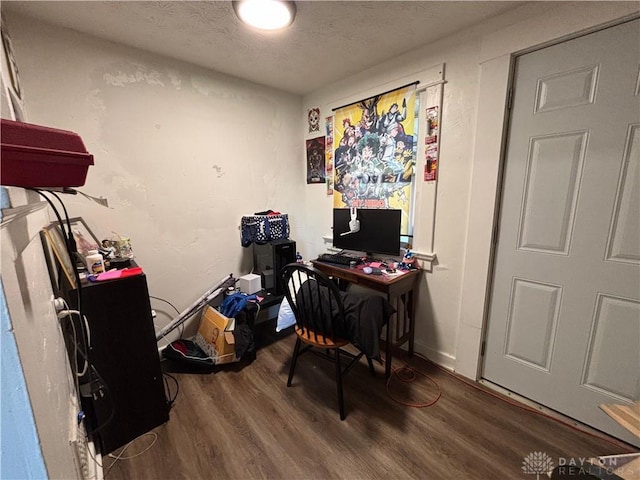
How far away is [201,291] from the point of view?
239 centimetres

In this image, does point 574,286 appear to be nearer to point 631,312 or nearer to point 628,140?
point 631,312

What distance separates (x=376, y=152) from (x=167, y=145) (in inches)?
65.3

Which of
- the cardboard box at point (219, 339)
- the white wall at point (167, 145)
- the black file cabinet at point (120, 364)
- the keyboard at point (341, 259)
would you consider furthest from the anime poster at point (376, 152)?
the black file cabinet at point (120, 364)

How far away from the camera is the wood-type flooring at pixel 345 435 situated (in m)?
1.32

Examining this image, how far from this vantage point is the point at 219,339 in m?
2.01

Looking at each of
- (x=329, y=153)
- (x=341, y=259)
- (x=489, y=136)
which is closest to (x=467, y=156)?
(x=489, y=136)

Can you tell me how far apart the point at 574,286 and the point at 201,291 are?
2.62 m

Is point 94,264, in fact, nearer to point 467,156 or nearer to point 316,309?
point 316,309

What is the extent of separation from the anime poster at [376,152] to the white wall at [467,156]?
13 centimetres

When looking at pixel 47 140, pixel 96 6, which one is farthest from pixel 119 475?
pixel 96 6

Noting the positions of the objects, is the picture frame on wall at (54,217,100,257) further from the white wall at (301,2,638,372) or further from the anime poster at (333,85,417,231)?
the white wall at (301,2,638,372)

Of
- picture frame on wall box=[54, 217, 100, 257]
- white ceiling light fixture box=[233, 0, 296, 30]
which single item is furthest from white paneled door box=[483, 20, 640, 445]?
picture frame on wall box=[54, 217, 100, 257]

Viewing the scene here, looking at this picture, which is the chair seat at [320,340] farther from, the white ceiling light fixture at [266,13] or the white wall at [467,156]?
the white ceiling light fixture at [266,13]

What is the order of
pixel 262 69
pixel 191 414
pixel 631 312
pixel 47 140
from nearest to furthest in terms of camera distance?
pixel 47 140, pixel 631 312, pixel 191 414, pixel 262 69
